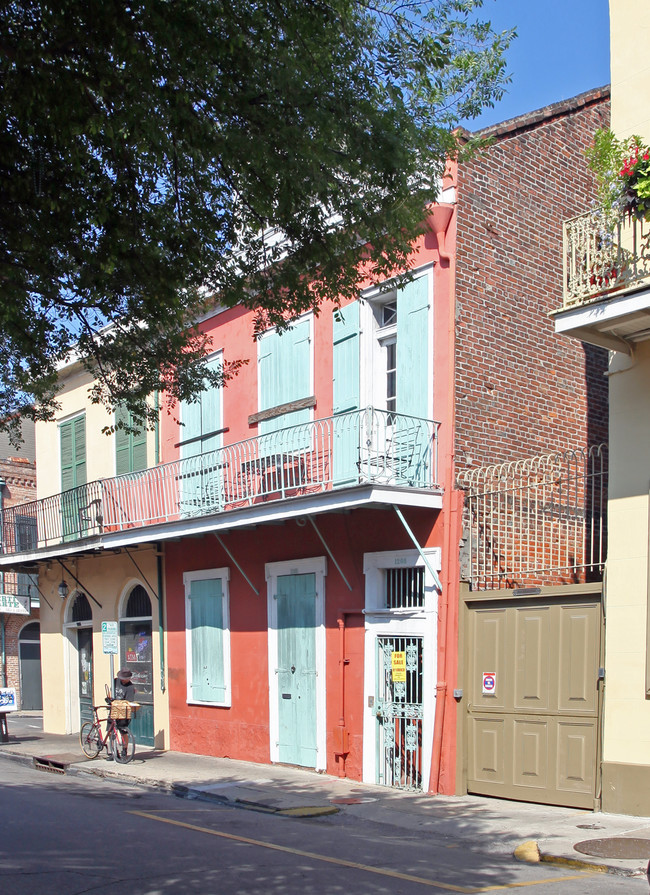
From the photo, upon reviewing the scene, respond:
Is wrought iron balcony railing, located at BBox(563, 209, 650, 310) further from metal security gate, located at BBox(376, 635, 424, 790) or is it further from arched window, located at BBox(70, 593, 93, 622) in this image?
arched window, located at BBox(70, 593, 93, 622)

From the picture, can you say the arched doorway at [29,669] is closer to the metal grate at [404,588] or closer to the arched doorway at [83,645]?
the arched doorway at [83,645]

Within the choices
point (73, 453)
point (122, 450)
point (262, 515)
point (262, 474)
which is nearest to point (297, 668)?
point (262, 515)

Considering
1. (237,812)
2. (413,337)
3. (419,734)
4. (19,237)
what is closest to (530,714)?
(419,734)

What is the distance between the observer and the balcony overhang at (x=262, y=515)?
1218 cm

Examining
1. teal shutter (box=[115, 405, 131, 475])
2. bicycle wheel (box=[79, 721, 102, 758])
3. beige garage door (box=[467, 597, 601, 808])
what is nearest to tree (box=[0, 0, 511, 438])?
beige garage door (box=[467, 597, 601, 808])

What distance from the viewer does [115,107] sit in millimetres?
7504

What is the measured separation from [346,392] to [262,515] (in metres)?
2.07

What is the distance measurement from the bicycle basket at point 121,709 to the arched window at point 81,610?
5694 mm

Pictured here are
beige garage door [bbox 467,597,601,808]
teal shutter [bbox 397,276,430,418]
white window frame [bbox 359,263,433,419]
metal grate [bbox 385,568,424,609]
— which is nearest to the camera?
beige garage door [bbox 467,597,601,808]

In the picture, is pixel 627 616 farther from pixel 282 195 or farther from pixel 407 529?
pixel 282 195

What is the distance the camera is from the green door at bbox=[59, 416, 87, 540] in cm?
1997

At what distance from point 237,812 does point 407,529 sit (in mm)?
3784

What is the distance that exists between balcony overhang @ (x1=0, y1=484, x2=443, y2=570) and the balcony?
298 cm

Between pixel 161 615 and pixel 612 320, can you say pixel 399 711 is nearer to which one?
pixel 612 320
